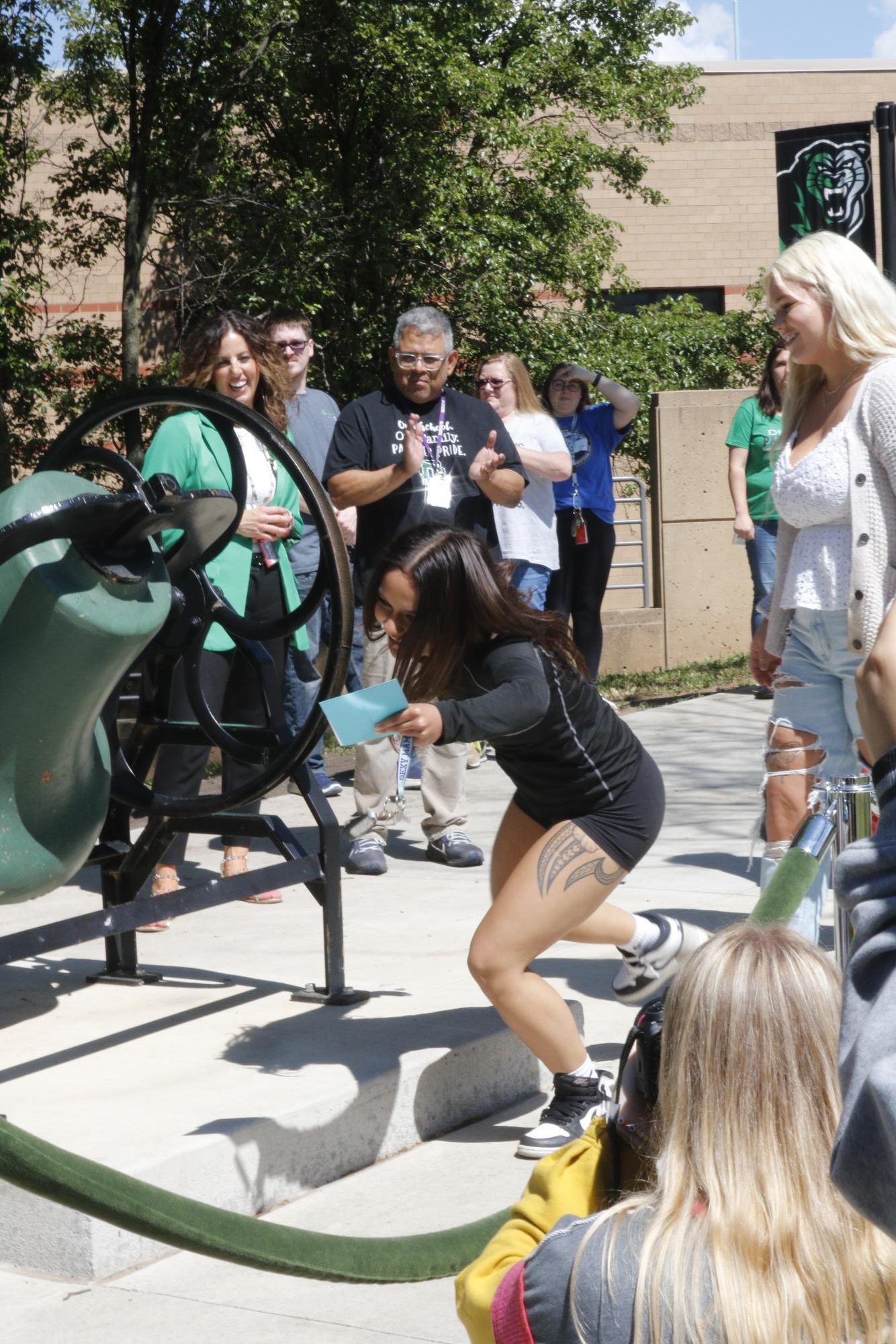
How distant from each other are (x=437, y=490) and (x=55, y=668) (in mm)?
2750

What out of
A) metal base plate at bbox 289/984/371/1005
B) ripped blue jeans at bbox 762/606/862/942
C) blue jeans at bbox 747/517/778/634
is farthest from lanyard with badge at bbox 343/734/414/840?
blue jeans at bbox 747/517/778/634

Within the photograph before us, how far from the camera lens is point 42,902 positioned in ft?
16.5

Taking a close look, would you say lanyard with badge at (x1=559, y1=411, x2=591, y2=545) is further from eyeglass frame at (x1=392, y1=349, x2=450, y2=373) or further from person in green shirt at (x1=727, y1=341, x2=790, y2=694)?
eyeglass frame at (x1=392, y1=349, x2=450, y2=373)

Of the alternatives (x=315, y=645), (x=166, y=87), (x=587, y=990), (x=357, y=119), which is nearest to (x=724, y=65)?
(x=357, y=119)

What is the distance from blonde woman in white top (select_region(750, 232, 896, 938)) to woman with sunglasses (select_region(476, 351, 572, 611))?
3.47 m

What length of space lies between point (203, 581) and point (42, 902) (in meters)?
1.68

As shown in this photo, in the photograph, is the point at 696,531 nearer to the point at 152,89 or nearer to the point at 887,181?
the point at 887,181

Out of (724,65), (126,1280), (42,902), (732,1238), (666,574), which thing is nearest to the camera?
(732,1238)

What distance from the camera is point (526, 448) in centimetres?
713

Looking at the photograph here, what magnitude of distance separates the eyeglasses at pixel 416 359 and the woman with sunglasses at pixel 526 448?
169 centimetres

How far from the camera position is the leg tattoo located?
3.20 metres

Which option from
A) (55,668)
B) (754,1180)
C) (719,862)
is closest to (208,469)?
(55,668)

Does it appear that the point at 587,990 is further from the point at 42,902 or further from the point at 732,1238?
the point at 732,1238

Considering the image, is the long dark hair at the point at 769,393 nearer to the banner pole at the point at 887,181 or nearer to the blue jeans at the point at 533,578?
the banner pole at the point at 887,181
